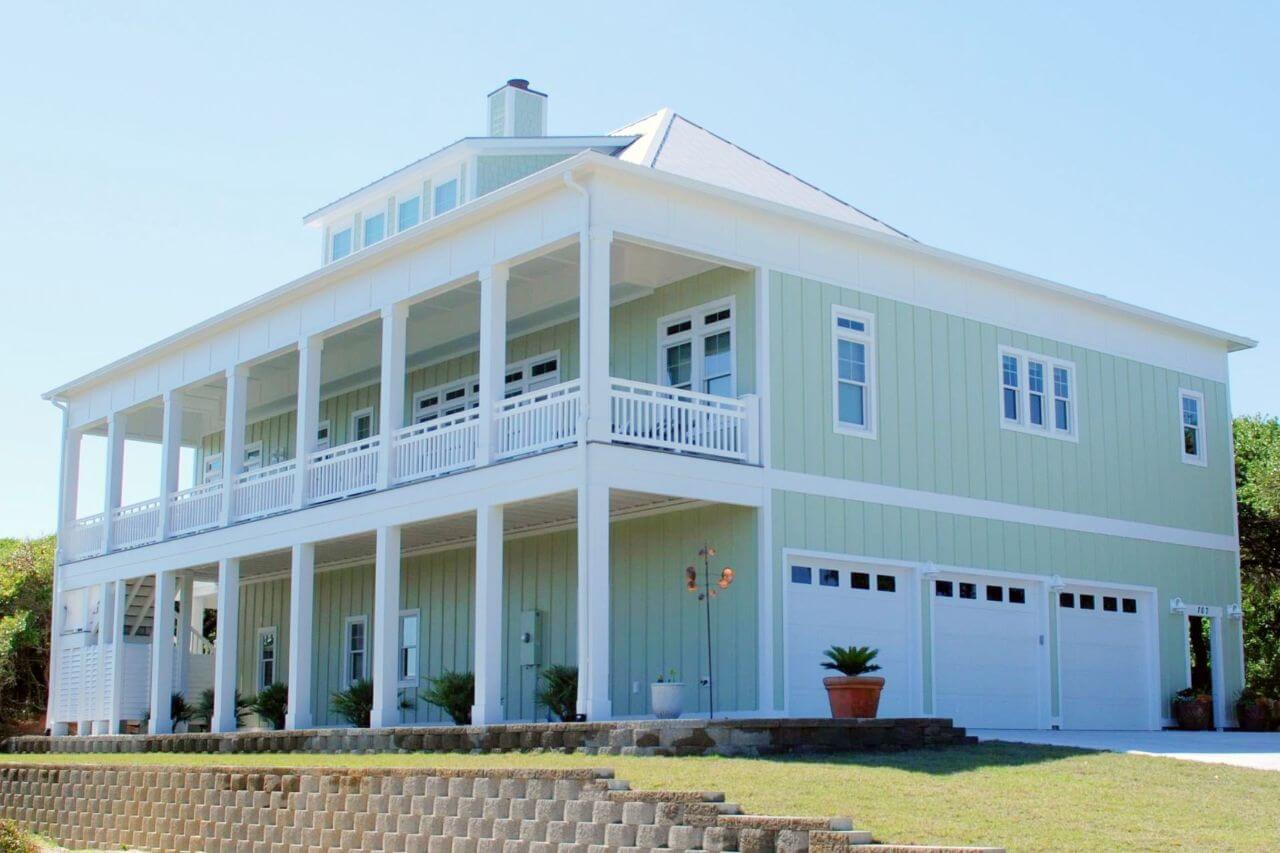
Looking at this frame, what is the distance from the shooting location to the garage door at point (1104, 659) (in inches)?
955

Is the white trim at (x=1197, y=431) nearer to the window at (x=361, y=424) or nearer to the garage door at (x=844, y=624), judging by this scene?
the garage door at (x=844, y=624)

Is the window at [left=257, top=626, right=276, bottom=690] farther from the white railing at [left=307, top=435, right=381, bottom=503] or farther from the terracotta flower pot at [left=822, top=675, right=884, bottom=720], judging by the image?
the terracotta flower pot at [left=822, top=675, right=884, bottom=720]

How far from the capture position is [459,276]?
72.3 feet

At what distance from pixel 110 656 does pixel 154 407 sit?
4.85 m

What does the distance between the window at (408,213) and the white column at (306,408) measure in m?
3.65

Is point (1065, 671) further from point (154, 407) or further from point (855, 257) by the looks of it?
point (154, 407)

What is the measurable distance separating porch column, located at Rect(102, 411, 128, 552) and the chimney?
9109 mm

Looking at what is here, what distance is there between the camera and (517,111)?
95.3 ft

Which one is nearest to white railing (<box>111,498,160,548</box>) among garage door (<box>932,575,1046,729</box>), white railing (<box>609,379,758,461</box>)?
white railing (<box>609,379,758,461</box>)

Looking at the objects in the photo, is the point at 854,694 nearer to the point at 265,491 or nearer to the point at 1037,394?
the point at 1037,394

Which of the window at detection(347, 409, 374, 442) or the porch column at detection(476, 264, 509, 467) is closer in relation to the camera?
the porch column at detection(476, 264, 509, 467)

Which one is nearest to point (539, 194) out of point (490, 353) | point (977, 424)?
point (490, 353)

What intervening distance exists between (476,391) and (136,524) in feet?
24.3

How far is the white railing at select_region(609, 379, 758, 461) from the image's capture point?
1994cm
